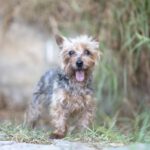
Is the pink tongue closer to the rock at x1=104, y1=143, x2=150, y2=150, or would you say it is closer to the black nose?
the black nose

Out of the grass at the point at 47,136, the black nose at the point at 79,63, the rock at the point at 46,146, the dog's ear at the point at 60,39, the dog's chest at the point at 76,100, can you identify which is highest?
the dog's ear at the point at 60,39

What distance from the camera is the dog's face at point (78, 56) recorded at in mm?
8281

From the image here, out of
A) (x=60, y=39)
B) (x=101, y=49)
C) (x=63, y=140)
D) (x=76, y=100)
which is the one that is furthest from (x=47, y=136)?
(x=101, y=49)

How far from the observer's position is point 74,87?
27.9 feet

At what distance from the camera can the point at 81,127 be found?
27.9 feet

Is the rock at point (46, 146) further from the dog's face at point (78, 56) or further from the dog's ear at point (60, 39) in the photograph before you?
the dog's ear at point (60, 39)

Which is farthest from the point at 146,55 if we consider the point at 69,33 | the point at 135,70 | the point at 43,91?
the point at 43,91

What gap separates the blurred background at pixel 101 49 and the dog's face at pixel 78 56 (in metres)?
0.92

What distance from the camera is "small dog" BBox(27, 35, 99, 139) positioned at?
834 centimetres

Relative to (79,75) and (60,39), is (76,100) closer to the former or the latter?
(79,75)

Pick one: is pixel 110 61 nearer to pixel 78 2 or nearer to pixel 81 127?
pixel 78 2

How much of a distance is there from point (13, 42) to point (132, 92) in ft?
9.62

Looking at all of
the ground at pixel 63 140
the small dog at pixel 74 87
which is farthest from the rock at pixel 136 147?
the small dog at pixel 74 87

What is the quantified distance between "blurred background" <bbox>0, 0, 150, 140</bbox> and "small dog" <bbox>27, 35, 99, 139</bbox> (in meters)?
0.79
